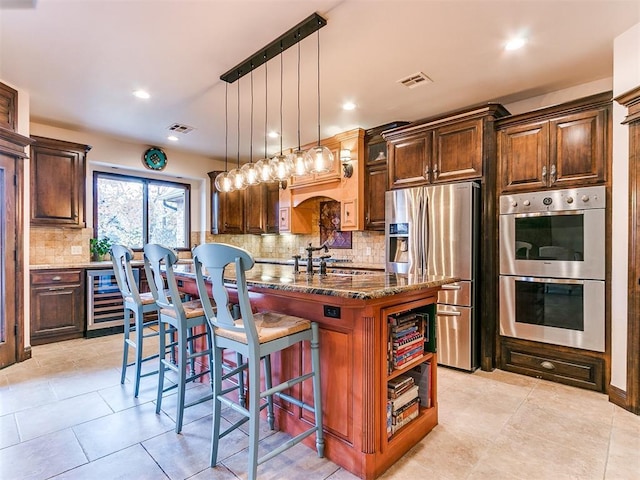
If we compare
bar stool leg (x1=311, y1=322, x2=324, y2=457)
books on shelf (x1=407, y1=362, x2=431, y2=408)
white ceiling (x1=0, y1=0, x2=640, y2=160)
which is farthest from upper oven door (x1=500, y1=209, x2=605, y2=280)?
bar stool leg (x1=311, y1=322, x2=324, y2=457)

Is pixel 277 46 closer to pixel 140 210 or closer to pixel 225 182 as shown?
pixel 225 182

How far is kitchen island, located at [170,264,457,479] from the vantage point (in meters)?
1.72

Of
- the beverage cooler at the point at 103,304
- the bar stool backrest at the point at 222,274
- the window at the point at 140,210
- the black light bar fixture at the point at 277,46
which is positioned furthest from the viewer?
the window at the point at 140,210

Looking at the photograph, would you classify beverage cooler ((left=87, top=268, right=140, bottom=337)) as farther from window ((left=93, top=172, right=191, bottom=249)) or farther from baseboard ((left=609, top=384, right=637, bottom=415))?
baseboard ((left=609, top=384, right=637, bottom=415))

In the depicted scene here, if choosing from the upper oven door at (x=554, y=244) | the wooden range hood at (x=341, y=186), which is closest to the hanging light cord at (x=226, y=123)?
the wooden range hood at (x=341, y=186)

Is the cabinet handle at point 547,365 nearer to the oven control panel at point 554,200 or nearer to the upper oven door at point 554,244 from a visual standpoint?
the upper oven door at point 554,244

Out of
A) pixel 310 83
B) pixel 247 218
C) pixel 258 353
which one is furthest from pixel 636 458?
pixel 247 218

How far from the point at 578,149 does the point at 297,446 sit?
3.19 m

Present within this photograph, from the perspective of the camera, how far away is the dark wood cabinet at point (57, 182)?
4.09m

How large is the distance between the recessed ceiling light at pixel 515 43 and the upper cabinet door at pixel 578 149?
2.69 feet

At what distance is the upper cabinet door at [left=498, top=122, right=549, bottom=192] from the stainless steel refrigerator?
1.06 feet

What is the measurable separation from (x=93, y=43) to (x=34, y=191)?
2461 millimetres

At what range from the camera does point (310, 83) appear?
10.6 feet

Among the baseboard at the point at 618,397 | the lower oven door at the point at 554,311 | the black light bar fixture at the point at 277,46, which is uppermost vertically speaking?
the black light bar fixture at the point at 277,46
